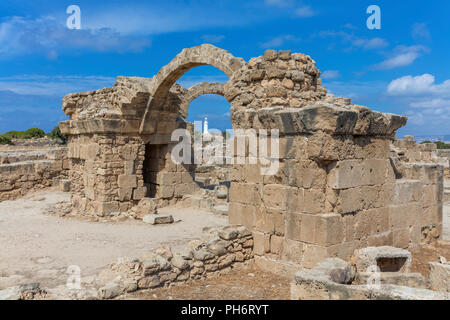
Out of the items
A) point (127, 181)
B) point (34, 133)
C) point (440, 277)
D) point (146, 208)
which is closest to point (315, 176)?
point (440, 277)

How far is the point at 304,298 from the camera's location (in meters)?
3.96

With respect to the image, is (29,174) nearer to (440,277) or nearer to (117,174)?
(117,174)

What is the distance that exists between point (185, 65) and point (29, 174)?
7239mm

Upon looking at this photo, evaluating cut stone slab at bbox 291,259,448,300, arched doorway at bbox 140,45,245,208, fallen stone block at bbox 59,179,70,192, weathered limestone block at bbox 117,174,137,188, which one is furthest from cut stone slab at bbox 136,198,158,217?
cut stone slab at bbox 291,259,448,300

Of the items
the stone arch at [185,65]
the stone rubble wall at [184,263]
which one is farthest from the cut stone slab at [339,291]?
the stone arch at [185,65]

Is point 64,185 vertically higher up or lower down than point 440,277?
higher up

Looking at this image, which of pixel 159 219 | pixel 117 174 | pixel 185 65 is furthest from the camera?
pixel 117 174

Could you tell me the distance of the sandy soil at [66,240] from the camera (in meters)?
5.96

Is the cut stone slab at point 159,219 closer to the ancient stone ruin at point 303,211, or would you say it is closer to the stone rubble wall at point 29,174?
the ancient stone ruin at point 303,211

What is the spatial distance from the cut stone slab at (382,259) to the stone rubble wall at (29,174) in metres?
11.0

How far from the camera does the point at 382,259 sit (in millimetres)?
5336

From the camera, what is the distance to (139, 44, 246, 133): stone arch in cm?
768

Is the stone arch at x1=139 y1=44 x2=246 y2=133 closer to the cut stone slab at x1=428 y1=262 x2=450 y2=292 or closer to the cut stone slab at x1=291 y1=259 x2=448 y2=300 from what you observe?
the cut stone slab at x1=291 y1=259 x2=448 y2=300

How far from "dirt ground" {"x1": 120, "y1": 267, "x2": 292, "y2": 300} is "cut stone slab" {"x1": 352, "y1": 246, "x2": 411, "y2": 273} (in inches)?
39.0
